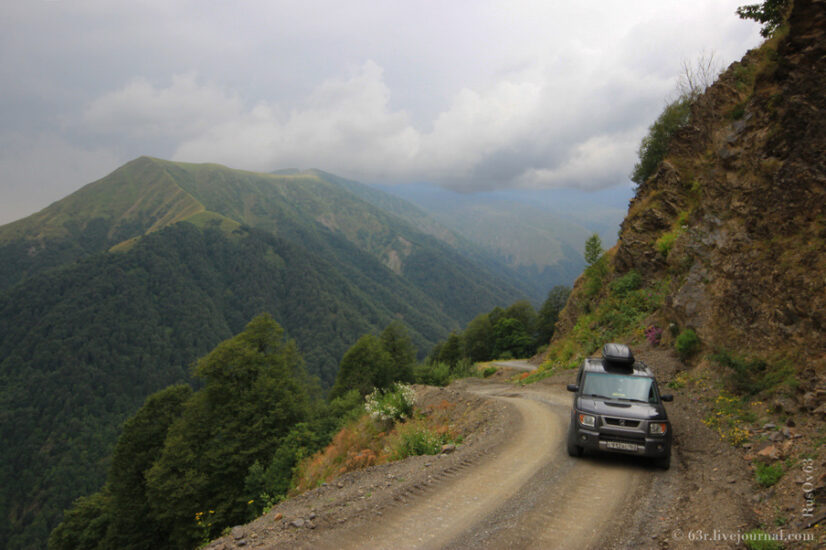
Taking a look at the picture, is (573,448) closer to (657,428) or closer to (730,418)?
(657,428)

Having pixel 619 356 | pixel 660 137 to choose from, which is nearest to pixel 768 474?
pixel 619 356

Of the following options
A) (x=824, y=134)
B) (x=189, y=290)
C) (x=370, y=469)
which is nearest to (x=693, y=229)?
(x=824, y=134)

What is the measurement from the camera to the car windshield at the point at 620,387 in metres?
8.68

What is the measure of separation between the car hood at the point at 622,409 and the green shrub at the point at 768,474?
5.21ft

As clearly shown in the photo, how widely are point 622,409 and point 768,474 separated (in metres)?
2.35

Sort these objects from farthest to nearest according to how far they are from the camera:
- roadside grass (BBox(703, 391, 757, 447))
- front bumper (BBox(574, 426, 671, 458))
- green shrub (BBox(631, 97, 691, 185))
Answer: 1. green shrub (BBox(631, 97, 691, 185))
2. roadside grass (BBox(703, 391, 757, 447))
3. front bumper (BBox(574, 426, 671, 458))

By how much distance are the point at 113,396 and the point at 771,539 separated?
167561 mm

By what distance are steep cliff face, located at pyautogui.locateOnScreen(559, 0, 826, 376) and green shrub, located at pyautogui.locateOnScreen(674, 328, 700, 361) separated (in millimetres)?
326

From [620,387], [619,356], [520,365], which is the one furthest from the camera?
[520,365]

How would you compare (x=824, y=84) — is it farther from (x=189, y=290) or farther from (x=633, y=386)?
(x=189, y=290)

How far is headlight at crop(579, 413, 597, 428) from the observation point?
8.19 meters

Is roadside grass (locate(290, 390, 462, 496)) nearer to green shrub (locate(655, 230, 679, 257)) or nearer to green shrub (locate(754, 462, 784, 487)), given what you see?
green shrub (locate(754, 462, 784, 487))

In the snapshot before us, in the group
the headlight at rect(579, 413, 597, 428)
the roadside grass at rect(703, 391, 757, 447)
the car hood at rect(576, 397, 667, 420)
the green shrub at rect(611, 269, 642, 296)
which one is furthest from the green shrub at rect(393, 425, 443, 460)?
the green shrub at rect(611, 269, 642, 296)

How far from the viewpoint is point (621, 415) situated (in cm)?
800
